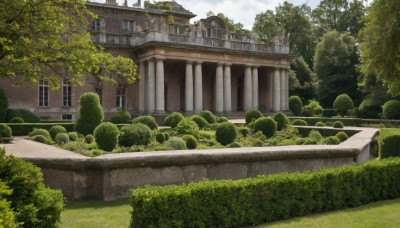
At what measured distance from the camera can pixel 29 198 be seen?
17.4ft

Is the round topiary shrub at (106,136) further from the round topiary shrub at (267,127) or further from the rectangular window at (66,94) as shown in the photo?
the rectangular window at (66,94)

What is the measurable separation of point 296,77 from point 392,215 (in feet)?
161

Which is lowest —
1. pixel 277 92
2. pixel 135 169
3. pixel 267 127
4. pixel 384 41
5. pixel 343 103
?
pixel 135 169

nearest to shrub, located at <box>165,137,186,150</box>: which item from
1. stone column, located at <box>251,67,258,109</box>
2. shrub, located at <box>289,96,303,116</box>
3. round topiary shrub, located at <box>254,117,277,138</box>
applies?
round topiary shrub, located at <box>254,117,277,138</box>

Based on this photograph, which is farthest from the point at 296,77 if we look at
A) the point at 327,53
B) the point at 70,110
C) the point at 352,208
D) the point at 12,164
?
the point at 12,164

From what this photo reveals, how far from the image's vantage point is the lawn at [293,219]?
7195 mm

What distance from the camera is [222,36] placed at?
38750mm

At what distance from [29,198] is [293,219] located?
4634mm

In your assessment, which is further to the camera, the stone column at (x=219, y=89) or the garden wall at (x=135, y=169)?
the stone column at (x=219, y=89)

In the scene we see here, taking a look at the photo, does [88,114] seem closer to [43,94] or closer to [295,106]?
[43,94]

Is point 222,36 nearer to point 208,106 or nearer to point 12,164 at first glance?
point 208,106

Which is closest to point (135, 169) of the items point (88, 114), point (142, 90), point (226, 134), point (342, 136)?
point (226, 134)

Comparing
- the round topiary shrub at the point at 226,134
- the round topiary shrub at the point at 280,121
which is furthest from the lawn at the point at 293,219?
the round topiary shrub at the point at 280,121

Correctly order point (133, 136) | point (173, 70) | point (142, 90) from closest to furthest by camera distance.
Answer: point (133, 136)
point (142, 90)
point (173, 70)
